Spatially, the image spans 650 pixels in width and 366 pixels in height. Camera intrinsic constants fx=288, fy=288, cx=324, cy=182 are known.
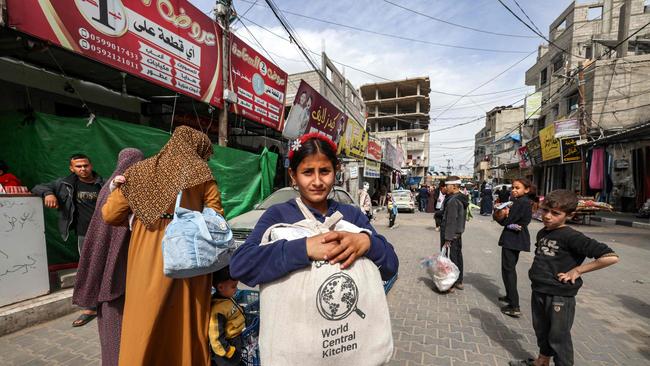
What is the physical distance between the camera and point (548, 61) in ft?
79.0

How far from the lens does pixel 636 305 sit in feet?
14.1

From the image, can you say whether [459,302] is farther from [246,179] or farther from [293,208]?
[246,179]

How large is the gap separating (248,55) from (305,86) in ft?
7.67

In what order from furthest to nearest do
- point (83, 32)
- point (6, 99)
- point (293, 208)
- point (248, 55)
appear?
1. point (248, 55)
2. point (6, 99)
3. point (83, 32)
4. point (293, 208)

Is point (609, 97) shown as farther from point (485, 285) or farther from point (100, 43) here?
point (100, 43)

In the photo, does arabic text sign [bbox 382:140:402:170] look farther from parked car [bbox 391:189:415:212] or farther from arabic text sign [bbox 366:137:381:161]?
parked car [bbox 391:189:415:212]

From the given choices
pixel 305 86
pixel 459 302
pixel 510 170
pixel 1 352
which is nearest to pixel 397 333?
pixel 459 302

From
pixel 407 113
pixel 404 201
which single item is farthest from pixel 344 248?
pixel 407 113

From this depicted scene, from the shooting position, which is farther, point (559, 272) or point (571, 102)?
point (571, 102)

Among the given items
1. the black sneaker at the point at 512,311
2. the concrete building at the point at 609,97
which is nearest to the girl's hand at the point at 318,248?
the black sneaker at the point at 512,311

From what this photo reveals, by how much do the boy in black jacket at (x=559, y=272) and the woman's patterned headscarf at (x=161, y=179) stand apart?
275cm

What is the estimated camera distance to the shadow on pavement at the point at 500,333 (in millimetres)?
2936

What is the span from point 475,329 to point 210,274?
3.21 metres

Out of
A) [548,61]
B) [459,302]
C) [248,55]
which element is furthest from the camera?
[548,61]
